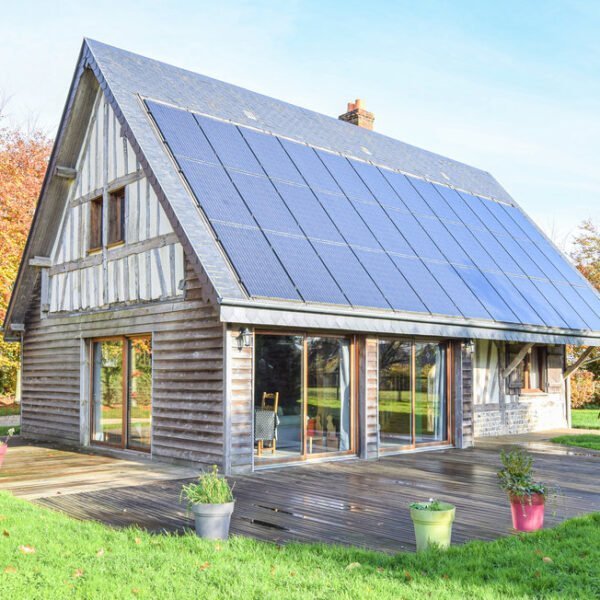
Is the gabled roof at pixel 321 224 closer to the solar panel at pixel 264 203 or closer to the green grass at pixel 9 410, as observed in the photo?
the solar panel at pixel 264 203

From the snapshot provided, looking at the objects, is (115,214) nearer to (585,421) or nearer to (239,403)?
(239,403)

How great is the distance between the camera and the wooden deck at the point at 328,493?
6.16m

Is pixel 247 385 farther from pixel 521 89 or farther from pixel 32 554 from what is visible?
pixel 521 89

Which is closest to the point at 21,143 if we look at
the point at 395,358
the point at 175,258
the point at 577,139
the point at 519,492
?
the point at 175,258

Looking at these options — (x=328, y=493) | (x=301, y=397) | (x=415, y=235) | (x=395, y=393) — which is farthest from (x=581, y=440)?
(x=328, y=493)

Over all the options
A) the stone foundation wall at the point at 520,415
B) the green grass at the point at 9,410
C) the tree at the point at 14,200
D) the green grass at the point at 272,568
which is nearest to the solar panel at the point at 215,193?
the green grass at the point at 272,568

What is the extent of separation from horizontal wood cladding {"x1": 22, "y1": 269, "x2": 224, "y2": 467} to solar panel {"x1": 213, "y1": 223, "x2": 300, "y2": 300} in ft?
2.58

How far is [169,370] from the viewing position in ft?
33.5

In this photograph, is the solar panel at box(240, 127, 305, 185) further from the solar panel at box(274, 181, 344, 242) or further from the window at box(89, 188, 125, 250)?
the window at box(89, 188, 125, 250)

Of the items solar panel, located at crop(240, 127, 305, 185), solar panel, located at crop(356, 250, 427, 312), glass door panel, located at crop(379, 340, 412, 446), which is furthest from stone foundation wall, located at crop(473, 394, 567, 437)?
solar panel, located at crop(240, 127, 305, 185)

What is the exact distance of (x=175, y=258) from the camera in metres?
10.1

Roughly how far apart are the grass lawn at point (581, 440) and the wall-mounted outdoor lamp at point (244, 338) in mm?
7059

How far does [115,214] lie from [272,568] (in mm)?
8357

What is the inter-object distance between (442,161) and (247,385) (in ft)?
34.8
